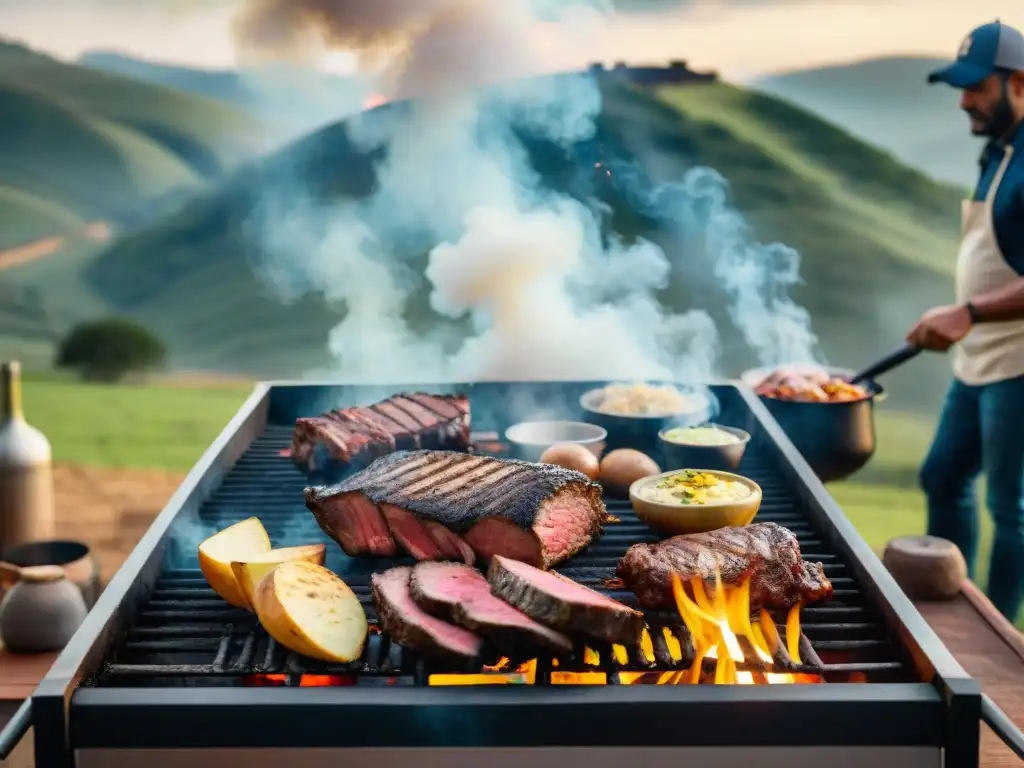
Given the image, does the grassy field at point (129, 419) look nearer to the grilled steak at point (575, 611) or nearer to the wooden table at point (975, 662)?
the wooden table at point (975, 662)

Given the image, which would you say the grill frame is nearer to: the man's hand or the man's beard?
the man's hand

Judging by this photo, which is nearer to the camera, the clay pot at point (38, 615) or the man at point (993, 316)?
the clay pot at point (38, 615)

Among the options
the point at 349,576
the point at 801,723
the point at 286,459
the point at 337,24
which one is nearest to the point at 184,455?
the point at 337,24

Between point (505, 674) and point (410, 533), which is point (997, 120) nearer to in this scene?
point (410, 533)

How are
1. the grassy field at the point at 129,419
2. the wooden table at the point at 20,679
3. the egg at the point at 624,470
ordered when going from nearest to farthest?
the wooden table at the point at 20,679 < the egg at the point at 624,470 < the grassy field at the point at 129,419

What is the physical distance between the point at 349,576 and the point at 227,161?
12338 millimetres

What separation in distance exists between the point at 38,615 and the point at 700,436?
2.85m

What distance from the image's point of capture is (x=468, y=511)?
3297 millimetres

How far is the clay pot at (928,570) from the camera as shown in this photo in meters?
5.03

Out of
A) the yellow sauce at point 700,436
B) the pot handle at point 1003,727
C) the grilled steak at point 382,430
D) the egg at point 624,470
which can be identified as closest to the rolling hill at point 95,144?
the grilled steak at point 382,430

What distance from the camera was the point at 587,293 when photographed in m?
9.14

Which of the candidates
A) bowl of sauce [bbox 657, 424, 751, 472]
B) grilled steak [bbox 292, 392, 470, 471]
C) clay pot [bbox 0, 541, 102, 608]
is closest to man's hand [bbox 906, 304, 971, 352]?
bowl of sauce [bbox 657, 424, 751, 472]

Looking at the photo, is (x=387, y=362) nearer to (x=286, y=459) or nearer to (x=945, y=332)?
(x=286, y=459)

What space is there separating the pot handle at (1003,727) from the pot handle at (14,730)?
2180 mm
